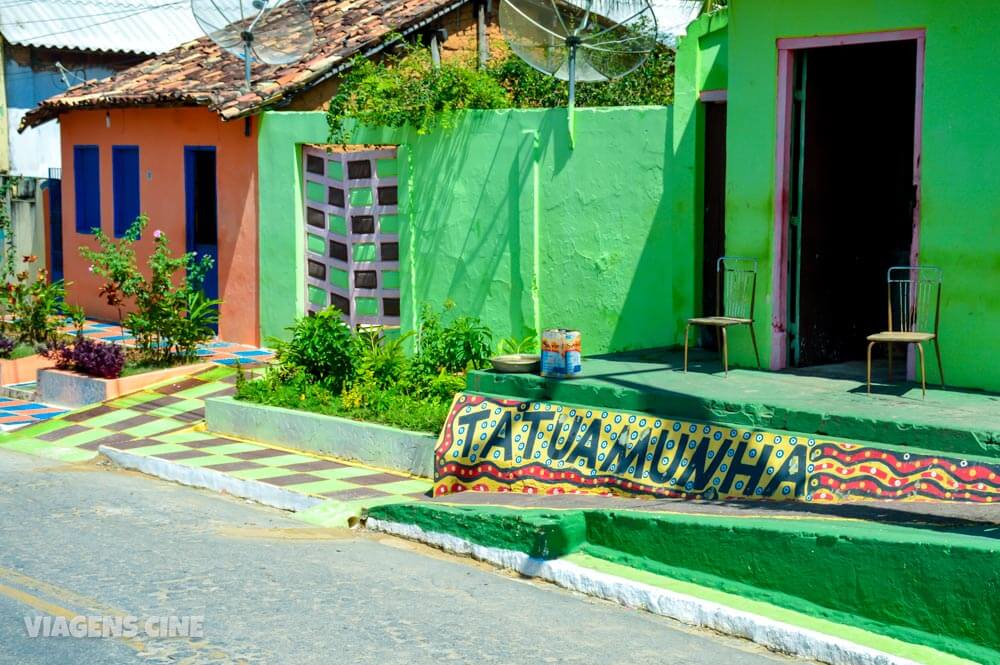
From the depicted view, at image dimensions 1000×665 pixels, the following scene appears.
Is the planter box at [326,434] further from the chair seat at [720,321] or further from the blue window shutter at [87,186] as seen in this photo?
the blue window shutter at [87,186]

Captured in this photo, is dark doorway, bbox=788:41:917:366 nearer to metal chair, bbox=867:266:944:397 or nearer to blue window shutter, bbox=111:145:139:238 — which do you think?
metal chair, bbox=867:266:944:397

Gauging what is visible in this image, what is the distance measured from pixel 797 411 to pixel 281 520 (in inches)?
145

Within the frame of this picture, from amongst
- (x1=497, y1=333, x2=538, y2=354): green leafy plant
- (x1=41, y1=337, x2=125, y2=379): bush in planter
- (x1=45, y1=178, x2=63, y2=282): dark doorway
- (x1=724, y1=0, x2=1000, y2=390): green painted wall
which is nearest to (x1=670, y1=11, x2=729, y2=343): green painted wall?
(x1=497, y1=333, x2=538, y2=354): green leafy plant

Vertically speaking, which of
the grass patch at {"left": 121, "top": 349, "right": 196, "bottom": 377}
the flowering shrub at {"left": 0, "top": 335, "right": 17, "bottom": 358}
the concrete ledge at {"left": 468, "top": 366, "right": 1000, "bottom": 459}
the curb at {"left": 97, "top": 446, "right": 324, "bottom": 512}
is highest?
the concrete ledge at {"left": 468, "top": 366, "right": 1000, "bottom": 459}

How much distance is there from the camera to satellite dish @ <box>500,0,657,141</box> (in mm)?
11711

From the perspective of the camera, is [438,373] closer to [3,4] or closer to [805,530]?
[805,530]

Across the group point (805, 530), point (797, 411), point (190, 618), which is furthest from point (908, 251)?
point (190, 618)

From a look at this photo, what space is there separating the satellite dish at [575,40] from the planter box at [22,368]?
692 cm

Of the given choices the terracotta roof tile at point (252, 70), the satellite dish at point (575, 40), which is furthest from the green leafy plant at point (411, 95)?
the satellite dish at point (575, 40)

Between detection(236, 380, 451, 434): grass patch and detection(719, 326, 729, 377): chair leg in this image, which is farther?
detection(236, 380, 451, 434): grass patch

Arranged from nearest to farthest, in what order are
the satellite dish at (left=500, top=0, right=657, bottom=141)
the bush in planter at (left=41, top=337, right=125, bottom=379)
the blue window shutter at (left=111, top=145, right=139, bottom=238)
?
the satellite dish at (left=500, top=0, right=657, bottom=141) < the bush in planter at (left=41, top=337, right=125, bottom=379) < the blue window shutter at (left=111, top=145, right=139, bottom=238)

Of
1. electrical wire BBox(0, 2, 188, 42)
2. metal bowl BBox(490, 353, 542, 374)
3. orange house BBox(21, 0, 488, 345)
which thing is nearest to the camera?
metal bowl BBox(490, 353, 542, 374)

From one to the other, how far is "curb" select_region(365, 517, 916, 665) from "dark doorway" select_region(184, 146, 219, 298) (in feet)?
29.2

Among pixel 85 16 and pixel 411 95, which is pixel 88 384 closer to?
pixel 411 95
